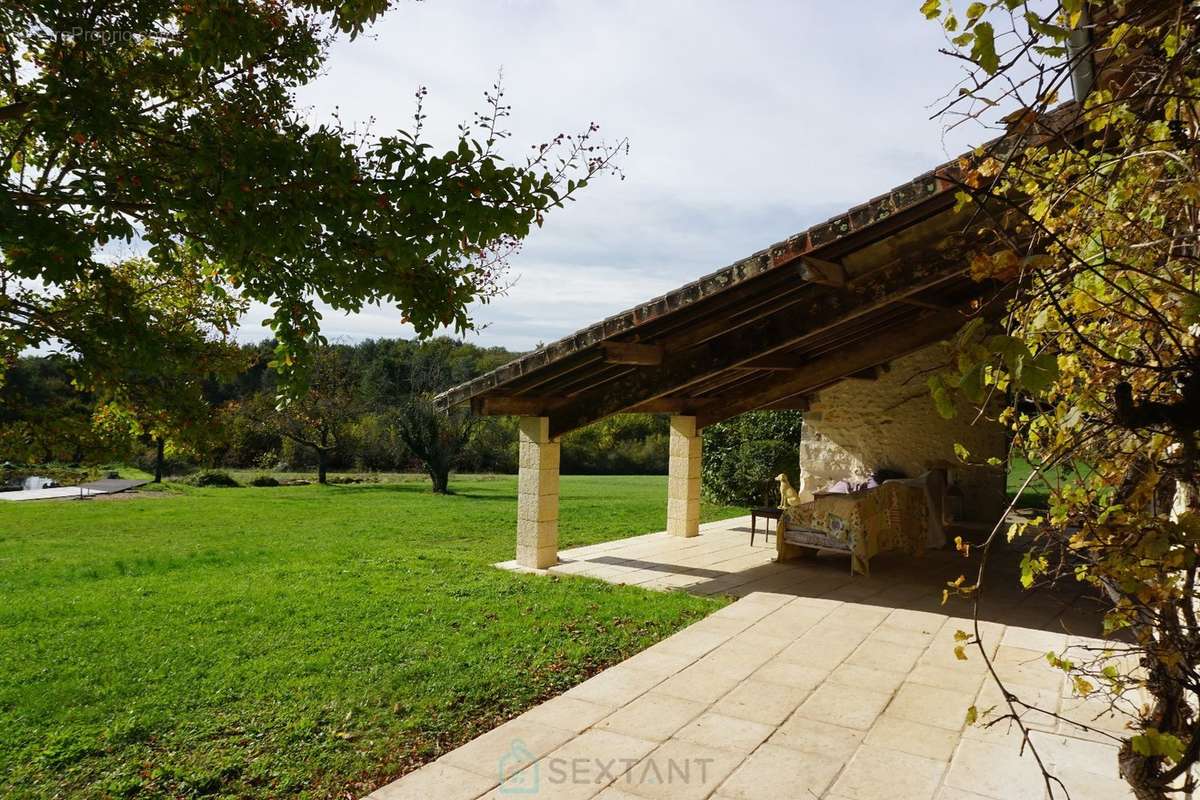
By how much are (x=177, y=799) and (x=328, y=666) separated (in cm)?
→ 163

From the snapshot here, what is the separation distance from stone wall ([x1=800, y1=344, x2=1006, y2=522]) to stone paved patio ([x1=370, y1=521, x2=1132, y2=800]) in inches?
187

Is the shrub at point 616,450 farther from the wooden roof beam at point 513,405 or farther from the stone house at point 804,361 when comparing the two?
the wooden roof beam at point 513,405

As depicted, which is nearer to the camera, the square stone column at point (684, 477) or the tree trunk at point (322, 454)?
the square stone column at point (684, 477)

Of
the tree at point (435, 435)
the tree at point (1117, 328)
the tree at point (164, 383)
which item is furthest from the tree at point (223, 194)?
the tree at point (435, 435)

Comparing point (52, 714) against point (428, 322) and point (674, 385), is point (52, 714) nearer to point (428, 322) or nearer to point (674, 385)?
point (428, 322)

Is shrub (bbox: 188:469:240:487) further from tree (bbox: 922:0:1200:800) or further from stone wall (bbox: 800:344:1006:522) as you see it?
tree (bbox: 922:0:1200:800)

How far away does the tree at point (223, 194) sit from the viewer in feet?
8.34

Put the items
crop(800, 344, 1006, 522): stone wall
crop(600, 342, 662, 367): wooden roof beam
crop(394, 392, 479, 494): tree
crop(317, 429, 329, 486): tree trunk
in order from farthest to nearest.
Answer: crop(317, 429, 329, 486): tree trunk, crop(394, 392, 479, 494): tree, crop(800, 344, 1006, 522): stone wall, crop(600, 342, 662, 367): wooden roof beam

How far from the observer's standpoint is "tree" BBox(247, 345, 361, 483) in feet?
66.6

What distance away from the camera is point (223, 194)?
101 inches

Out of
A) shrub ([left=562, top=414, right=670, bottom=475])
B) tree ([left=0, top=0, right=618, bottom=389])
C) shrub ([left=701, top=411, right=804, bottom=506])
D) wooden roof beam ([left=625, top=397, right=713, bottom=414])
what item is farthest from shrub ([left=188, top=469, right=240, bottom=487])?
tree ([left=0, top=0, right=618, bottom=389])

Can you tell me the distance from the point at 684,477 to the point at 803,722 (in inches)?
256

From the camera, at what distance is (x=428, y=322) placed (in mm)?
3041

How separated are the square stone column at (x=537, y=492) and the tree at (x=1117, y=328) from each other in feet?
20.7
